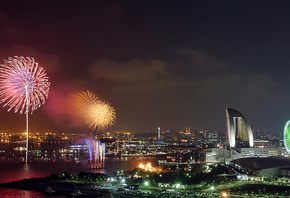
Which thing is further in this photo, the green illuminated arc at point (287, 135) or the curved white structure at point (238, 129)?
the curved white structure at point (238, 129)

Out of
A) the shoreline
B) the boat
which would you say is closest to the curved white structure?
the shoreline

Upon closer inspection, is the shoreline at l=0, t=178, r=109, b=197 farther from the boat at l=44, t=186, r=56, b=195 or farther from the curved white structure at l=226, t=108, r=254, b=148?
the curved white structure at l=226, t=108, r=254, b=148

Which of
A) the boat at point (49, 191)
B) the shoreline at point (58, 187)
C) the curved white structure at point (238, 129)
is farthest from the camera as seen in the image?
the curved white structure at point (238, 129)

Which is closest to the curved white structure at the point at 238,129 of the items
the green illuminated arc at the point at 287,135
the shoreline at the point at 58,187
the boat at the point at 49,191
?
the green illuminated arc at the point at 287,135

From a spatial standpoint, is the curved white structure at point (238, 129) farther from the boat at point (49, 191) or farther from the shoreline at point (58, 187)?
the boat at point (49, 191)

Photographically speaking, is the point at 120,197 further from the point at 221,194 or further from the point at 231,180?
the point at 231,180

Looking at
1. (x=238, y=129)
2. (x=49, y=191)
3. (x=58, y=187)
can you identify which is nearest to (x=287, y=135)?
Answer: (x=238, y=129)

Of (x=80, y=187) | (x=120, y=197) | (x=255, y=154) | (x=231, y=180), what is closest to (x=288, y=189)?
(x=231, y=180)

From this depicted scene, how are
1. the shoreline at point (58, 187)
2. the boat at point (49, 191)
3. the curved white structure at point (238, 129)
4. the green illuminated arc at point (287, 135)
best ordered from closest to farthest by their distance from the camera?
the shoreline at point (58, 187)
the boat at point (49, 191)
the green illuminated arc at point (287, 135)
the curved white structure at point (238, 129)
